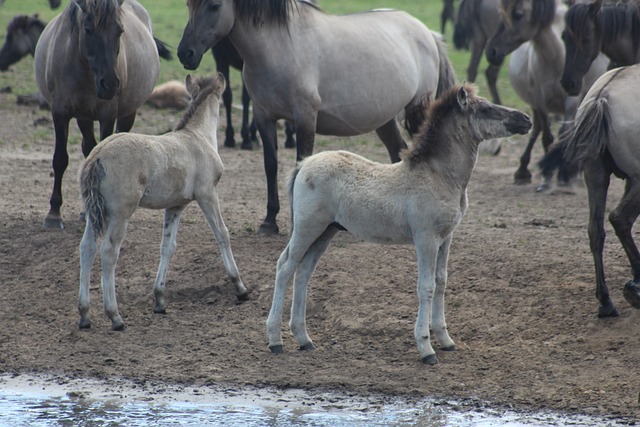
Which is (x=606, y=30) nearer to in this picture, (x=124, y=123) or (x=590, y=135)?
(x=590, y=135)

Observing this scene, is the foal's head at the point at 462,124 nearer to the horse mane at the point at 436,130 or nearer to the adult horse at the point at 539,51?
the horse mane at the point at 436,130

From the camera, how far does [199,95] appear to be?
7.86m

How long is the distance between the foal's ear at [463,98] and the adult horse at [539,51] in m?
5.21

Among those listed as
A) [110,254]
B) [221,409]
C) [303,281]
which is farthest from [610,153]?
[110,254]

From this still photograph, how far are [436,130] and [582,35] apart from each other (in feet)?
9.32

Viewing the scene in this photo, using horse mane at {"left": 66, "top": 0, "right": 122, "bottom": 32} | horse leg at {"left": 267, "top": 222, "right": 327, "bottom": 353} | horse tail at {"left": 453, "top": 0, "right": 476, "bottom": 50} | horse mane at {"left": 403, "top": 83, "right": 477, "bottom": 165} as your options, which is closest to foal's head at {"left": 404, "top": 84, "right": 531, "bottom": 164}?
horse mane at {"left": 403, "top": 83, "right": 477, "bottom": 165}

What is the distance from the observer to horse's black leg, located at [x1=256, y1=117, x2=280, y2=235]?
907cm

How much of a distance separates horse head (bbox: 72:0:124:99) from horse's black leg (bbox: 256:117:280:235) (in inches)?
50.6

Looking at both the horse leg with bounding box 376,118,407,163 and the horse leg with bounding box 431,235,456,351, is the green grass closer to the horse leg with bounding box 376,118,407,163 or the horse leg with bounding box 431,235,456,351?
the horse leg with bounding box 376,118,407,163

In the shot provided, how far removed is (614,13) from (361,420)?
4634 mm

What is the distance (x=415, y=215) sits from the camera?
21.1 ft

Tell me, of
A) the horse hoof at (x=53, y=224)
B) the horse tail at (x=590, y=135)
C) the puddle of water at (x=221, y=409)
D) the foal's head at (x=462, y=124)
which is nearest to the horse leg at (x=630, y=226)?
the horse tail at (x=590, y=135)

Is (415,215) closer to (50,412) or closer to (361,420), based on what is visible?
(361,420)

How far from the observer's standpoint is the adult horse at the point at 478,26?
51.9 ft
